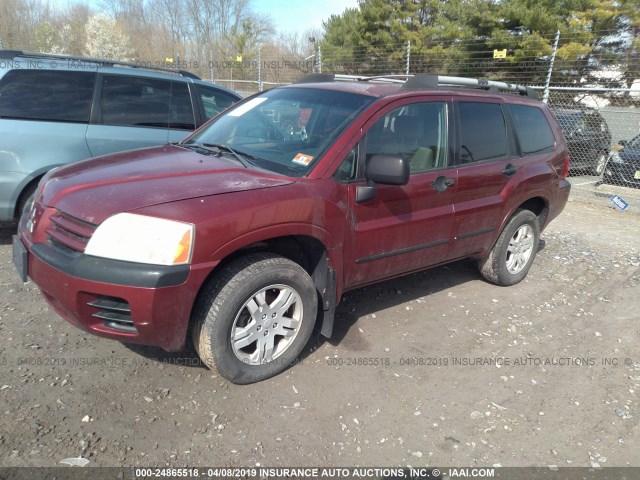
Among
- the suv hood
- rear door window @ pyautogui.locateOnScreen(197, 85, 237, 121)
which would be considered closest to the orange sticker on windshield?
the suv hood

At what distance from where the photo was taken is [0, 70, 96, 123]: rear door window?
4.43 meters

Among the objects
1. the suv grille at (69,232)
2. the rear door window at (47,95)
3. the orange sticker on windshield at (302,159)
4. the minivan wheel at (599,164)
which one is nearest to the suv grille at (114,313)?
the suv grille at (69,232)

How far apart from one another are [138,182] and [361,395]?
1.84 meters

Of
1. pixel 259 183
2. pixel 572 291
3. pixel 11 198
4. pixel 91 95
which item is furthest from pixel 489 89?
pixel 11 198

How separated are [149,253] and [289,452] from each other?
125 centimetres

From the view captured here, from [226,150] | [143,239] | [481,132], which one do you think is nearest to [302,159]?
[226,150]

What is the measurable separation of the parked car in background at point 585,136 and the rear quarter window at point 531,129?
264 inches

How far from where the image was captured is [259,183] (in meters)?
2.71

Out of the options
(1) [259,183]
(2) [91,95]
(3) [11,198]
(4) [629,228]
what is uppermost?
(2) [91,95]

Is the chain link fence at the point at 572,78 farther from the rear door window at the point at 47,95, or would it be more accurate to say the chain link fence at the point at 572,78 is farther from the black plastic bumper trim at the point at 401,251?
the rear door window at the point at 47,95

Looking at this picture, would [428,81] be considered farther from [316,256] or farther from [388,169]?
[316,256]

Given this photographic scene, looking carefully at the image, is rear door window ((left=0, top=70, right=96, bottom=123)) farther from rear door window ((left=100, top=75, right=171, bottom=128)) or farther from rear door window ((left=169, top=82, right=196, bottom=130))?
rear door window ((left=169, top=82, right=196, bottom=130))

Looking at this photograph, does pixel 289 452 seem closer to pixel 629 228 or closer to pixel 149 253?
pixel 149 253

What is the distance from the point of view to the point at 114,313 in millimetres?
2412
